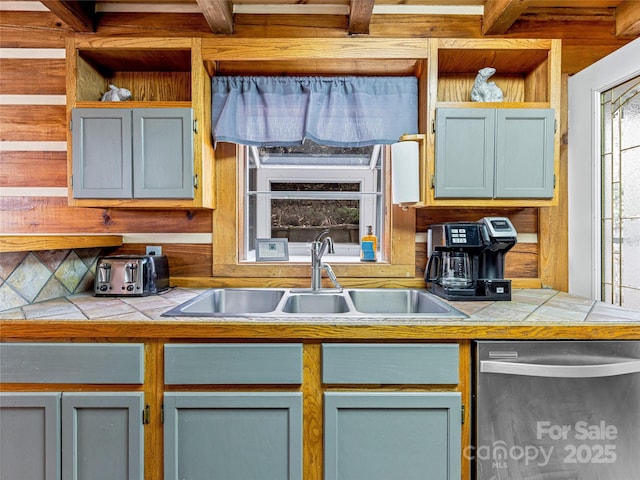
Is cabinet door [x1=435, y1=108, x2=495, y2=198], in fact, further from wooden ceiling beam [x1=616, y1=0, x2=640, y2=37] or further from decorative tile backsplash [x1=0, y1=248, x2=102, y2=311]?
decorative tile backsplash [x1=0, y1=248, x2=102, y2=311]

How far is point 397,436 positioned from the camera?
4.27 feet

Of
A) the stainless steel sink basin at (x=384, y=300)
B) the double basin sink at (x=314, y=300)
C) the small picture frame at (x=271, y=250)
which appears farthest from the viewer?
the small picture frame at (x=271, y=250)

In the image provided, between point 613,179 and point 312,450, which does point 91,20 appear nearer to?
point 312,450

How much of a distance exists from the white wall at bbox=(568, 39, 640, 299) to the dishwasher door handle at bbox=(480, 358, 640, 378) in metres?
0.66

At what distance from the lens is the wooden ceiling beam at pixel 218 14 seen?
1.69 m

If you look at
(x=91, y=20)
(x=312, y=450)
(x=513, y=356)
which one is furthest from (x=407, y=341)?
(x=91, y=20)

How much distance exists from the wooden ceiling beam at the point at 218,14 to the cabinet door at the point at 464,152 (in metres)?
1.13

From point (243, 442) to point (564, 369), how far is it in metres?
1.15

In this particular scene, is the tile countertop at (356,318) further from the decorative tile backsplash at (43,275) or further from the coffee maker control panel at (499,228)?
the coffee maker control panel at (499,228)

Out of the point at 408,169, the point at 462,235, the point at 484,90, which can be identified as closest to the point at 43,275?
the point at 408,169

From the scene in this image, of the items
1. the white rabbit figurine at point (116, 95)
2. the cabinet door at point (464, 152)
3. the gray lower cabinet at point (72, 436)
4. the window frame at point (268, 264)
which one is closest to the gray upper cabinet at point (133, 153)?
the white rabbit figurine at point (116, 95)

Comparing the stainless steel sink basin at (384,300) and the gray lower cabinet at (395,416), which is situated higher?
the stainless steel sink basin at (384,300)

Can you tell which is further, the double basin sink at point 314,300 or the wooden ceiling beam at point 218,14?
the double basin sink at point 314,300

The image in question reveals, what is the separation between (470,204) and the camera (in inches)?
68.2
